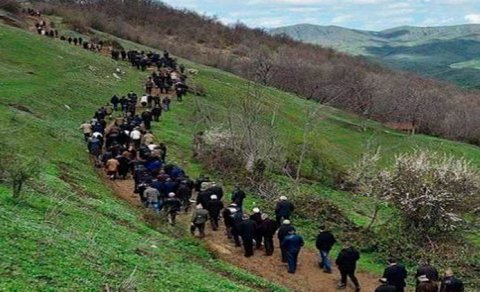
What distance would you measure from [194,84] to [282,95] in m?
19.4

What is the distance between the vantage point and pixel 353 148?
62.6m

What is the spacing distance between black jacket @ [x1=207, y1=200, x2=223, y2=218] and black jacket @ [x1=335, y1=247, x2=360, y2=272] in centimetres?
543

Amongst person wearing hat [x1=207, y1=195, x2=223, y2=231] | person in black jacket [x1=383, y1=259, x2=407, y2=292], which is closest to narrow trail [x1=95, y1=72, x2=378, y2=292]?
person wearing hat [x1=207, y1=195, x2=223, y2=231]

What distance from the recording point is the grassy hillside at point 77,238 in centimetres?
1552

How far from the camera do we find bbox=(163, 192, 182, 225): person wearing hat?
80.2 ft

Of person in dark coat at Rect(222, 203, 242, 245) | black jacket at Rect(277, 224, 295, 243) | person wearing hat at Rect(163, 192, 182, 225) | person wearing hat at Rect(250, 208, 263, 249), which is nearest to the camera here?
black jacket at Rect(277, 224, 295, 243)

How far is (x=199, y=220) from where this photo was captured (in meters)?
24.0

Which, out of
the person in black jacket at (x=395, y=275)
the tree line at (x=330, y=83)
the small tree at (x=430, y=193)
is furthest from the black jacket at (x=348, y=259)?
the tree line at (x=330, y=83)

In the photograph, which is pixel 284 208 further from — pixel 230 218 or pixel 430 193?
pixel 430 193

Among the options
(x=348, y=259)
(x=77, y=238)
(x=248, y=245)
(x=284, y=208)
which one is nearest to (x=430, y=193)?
(x=284, y=208)

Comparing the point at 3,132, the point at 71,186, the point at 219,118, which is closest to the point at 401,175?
the point at 71,186

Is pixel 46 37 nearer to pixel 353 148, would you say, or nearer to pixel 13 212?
pixel 353 148

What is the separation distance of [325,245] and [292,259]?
125cm

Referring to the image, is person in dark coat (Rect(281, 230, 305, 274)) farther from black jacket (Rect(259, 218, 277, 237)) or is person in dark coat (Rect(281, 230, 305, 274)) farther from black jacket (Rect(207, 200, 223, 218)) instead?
black jacket (Rect(207, 200, 223, 218))
